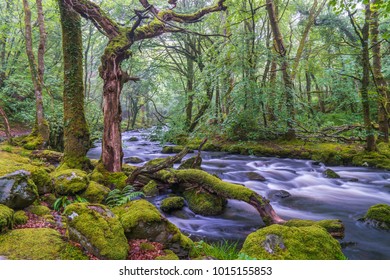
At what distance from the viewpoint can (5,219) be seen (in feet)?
10.5

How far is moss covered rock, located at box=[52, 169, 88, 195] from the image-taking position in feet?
16.8

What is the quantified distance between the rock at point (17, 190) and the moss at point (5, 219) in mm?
288

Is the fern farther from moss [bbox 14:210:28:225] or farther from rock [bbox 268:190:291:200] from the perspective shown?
rock [bbox 268:190:291:200]

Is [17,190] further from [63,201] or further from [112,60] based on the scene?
[112,60]

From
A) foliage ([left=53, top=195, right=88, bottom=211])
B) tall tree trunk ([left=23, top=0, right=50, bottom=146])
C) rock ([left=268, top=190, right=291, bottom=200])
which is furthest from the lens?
tall tree trunk ([left=23, top=0, right=50, bottom=146])

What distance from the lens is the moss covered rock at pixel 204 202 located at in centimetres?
575

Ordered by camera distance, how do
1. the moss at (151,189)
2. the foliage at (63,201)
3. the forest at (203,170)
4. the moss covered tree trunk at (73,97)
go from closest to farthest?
the forest at (203,170)
the foliage at (63,201)
the moss at (151,189)
the moss covered tree trunk at (73,97)

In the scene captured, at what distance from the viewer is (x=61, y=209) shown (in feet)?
15.2

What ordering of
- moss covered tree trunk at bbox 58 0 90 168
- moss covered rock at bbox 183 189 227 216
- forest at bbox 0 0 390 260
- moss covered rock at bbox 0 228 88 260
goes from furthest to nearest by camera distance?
moss covered tree trunk at bbox 58 0 90 168 < moss covered rock at bbox 183 189 227 216 < forest at bbox 0 0 390 260 < moss covered rock at bbox 0 228 88 260

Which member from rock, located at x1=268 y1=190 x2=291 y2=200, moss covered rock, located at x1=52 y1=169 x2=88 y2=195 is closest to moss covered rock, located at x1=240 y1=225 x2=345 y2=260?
moss covered rock, located at x1=52 y1=169 x2=88 y2=195

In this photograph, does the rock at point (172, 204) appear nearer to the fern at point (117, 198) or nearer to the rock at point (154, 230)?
the fern at point (117, 198)

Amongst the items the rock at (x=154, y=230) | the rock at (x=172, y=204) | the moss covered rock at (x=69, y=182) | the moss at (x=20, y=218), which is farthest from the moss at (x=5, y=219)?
the rock at (x=172, y=204)

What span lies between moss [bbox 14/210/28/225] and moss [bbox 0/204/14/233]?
13 cm
